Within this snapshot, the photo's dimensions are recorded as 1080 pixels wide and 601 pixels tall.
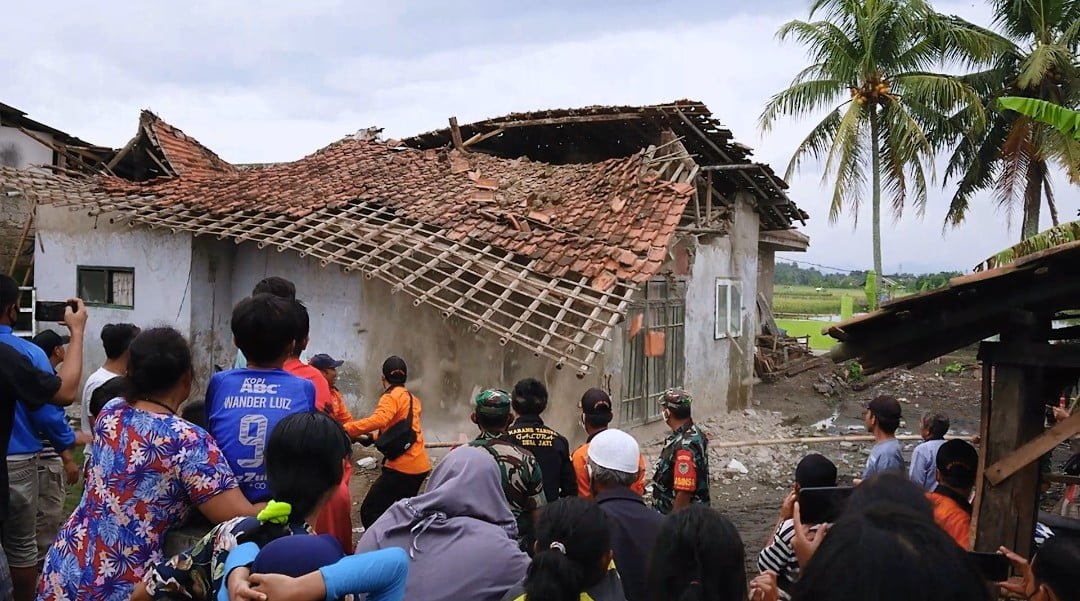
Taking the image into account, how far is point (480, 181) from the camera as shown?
448 inches

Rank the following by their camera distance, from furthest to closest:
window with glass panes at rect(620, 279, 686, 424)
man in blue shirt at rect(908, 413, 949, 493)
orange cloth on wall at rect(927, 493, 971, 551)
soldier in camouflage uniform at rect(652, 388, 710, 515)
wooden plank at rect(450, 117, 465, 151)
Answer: wooden plank at rect(450, 117, 465, 151) → window with glass panes at rect(620, 279, 686, 424) → man in blue shirt at rect(908, 413, 949, 493) → soldier in camouflage uniform at rect(652, 388, 710, 515) → orange cloth on wall at rect(927, 493, 971, 551)

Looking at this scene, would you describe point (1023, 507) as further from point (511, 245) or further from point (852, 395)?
point (852, 395)

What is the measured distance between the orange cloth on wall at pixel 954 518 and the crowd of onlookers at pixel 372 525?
1 cm

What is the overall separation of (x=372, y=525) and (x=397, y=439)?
269 cm

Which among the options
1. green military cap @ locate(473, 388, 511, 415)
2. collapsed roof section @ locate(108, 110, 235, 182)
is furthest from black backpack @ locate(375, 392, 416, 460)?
collapsed roof section @ locate(108, 110, 235, 182)

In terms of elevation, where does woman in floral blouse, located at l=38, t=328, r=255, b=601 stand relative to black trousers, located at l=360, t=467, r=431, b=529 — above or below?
above

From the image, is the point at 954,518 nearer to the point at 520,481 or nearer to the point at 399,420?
the point at 520,481

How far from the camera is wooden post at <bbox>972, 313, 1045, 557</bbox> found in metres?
3.82

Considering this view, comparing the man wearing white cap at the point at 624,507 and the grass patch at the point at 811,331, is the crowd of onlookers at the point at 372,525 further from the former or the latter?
the grass patch at the point at 811,331

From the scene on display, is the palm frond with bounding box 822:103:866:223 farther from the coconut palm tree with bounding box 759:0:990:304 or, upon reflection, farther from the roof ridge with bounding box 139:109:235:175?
the roof ridge with bounding box 139:109:235:175

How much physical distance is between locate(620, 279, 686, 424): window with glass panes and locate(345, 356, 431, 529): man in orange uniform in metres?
5.20

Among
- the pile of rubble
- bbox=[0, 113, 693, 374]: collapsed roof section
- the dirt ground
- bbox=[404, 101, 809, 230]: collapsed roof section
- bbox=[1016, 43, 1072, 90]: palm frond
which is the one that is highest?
bbox=[1016, 43, 1072, 90]: palm frond

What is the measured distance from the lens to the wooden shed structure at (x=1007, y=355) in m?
3.64

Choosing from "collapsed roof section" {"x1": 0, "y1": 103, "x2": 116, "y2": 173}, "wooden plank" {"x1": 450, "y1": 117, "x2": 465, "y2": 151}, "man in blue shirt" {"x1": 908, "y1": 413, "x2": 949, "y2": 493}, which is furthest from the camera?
"collapsed roof section" {"x1": 0, "y1": 103, "x2": 116, "y2": 173}
